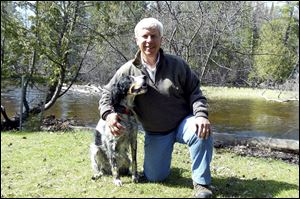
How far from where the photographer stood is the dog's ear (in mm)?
4609

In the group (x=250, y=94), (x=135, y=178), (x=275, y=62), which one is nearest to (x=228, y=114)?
(x=250, y=94)

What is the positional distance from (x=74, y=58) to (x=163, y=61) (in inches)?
309

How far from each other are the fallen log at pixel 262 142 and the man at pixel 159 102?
4532 millimetres

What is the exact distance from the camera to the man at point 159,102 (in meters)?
4.65

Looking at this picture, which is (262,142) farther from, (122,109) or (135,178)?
(122,109)

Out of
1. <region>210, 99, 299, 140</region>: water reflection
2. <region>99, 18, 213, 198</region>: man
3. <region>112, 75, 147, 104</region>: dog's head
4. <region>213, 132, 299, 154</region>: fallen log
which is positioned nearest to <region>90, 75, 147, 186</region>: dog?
<region>112, 75, 147, 104</region>: dog's head

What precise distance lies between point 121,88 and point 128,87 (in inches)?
3.7

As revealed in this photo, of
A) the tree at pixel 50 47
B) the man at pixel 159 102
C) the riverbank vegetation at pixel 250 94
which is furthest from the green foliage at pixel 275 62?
the man at pixel 159 102

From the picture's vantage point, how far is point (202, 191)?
4.18 meters

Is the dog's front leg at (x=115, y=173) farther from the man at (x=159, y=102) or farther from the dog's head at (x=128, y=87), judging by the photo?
the dog's head at (x=128, y=87)

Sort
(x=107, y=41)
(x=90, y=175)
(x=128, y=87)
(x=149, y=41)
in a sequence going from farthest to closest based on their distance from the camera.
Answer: (x=107, y=41)
(x=90, y=175)
(x=149, y=41)
(x=128, y=87)

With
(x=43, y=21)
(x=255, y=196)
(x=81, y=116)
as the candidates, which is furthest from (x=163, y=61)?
(x=81, y=116)

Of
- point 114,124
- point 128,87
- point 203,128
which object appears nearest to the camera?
point 203,128

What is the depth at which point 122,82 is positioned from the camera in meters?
4.63
